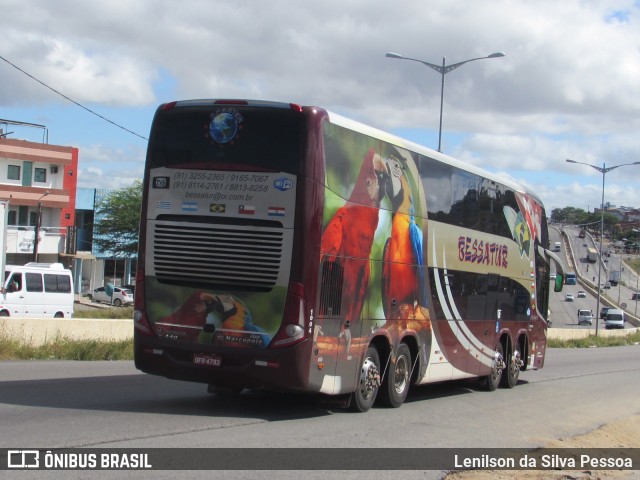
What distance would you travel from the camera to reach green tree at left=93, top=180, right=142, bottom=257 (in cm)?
6619

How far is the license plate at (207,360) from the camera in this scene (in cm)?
1084

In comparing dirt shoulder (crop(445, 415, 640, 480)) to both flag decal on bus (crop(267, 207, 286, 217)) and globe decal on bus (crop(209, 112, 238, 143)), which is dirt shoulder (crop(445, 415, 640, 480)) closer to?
flag decal on bus (crop(267, 207, 286, 217))

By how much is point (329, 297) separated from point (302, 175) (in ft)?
5.28

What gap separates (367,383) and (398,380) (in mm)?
1145

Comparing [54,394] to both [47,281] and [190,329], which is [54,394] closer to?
[190,329]

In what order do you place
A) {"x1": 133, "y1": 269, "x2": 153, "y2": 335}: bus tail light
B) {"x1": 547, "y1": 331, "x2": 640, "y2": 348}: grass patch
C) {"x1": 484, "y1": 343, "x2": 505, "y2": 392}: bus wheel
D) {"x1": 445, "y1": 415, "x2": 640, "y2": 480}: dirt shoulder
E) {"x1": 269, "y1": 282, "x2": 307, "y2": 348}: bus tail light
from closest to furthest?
{"x1": 445, "y1": 415, "x2": 640, "y2": 480}: dirt shoulder, {"x1": 269, "y1": 282, "x2": 307, "y2": 348}: bus tail light, {"x1": 133, "y1": 269, "x2": 153, "y2": 335}: bus tail light, {"x1": 484, "y1": 343, "x2": 505, "y2": 392}: bus wheel, {"x1": 547, "y1": 331, "x2": 640, "y2": 348}: grass patch

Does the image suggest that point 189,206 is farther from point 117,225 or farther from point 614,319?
point 614,319

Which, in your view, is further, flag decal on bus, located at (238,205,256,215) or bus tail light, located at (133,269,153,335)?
bus tail light, located at (133,269,153,335)

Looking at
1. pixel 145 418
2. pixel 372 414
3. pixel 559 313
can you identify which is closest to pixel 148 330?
pixel 145 418

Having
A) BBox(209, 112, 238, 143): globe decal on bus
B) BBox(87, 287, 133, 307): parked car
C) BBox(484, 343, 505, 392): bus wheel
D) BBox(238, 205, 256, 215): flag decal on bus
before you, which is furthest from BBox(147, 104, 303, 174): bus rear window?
BBox(87, 287, 133, 307): parked car

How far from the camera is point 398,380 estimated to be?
1320 centimetres

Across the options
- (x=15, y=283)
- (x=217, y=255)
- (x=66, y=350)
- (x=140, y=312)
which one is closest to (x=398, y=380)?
(x=217, y=255)

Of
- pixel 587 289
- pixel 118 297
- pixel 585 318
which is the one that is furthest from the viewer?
pixel 587 289

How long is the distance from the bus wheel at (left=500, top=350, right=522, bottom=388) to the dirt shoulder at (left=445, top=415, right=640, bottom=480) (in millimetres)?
3817
